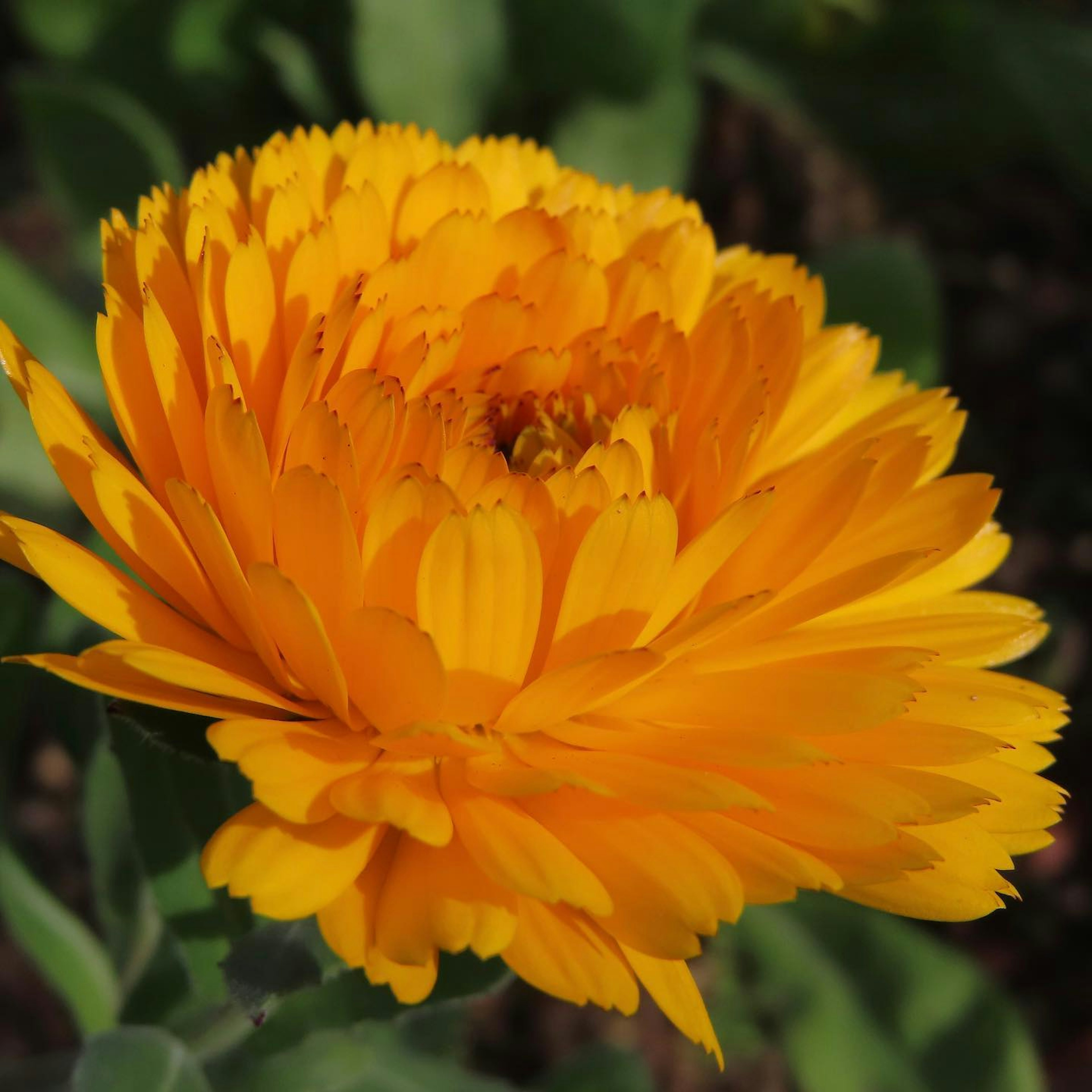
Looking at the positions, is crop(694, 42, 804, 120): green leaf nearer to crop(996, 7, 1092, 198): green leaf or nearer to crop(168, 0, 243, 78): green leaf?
crop(996, 7, 1092, 198): green leaf

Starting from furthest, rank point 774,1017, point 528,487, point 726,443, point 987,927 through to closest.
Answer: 1. point 987,927
2. point 774,1017
3. point 726,443
4. point 528,487

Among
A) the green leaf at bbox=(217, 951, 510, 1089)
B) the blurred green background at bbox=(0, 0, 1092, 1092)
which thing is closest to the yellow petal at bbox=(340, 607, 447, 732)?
the green leaf at bbox=(217, 951, 510, 1089)

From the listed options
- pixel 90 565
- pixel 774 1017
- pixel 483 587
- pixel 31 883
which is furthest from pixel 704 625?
pixel 774 1017

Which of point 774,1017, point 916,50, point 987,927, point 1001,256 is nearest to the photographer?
point 774,1017

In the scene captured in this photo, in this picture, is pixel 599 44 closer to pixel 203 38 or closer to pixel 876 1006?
pixel 203 38

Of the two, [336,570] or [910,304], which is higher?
[910,304]

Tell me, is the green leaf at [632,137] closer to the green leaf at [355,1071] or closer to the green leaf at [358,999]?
the green leaf at [355,1071]

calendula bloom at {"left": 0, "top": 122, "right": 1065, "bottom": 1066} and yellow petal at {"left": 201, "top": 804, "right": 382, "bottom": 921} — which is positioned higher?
calendula bloom at {"left": 0, "top": 122, "right": 1065, "bottom": 1066}

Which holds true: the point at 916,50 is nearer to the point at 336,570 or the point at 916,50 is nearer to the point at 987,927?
the point at 987,927
